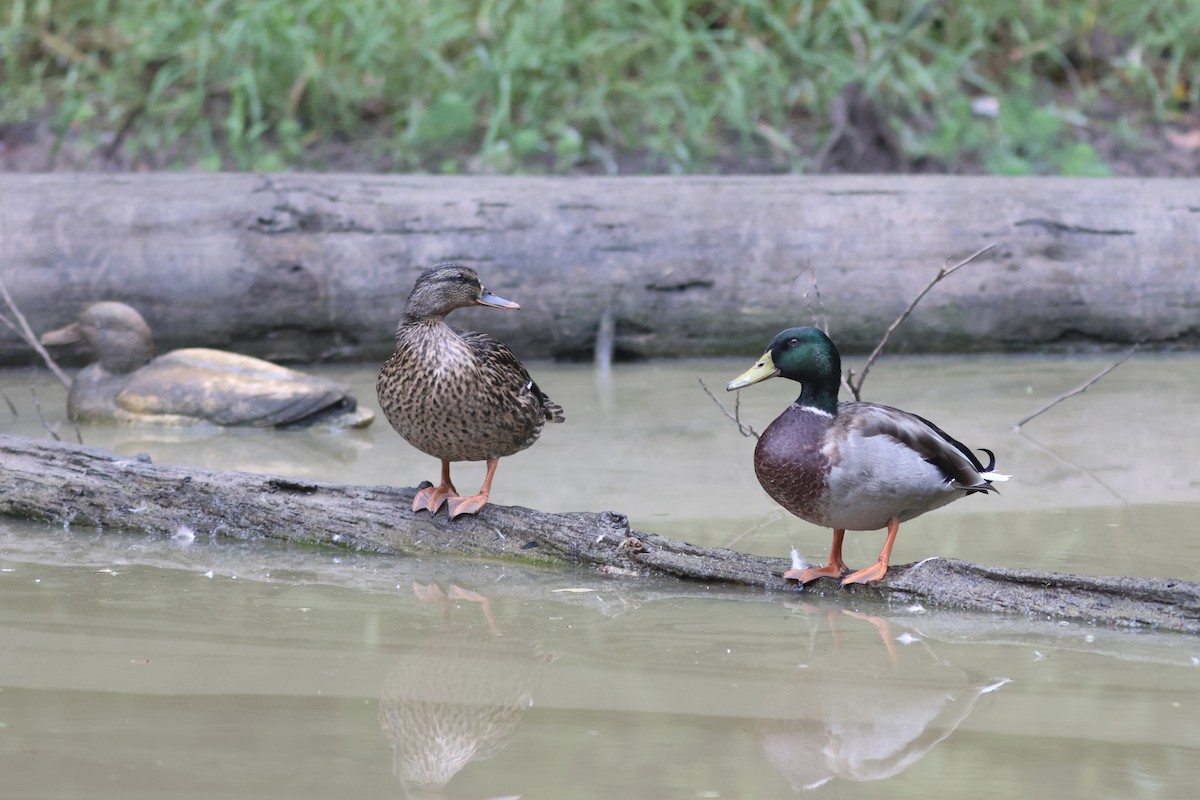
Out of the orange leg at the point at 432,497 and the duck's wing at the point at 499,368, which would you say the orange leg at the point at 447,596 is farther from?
the duck's wing at the point at 499,368

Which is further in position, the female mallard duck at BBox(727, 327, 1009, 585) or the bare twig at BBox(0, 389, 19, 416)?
the bare twig at BBox(0, 389, 19, 416)

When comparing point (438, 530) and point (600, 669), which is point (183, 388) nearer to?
point (438, 530)

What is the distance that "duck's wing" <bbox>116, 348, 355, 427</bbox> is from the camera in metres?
6.15

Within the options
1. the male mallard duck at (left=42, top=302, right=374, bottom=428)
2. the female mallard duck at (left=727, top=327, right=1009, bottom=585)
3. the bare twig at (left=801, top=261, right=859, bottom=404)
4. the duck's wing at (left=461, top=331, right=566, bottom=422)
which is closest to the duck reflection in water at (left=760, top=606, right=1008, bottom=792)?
the female mallard duck at (left=727, top=327, right=1009, bottom=585)

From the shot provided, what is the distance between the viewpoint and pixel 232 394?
6.20 metres

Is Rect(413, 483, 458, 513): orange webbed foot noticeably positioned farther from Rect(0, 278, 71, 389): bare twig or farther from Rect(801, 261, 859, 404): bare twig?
Rect(0, 278, 71, 389): bare twig

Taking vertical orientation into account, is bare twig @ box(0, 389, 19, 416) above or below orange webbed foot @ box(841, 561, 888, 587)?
below

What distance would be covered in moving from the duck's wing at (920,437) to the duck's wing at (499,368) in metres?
0.95

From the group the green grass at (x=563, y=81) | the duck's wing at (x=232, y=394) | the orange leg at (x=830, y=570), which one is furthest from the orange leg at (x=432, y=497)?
the green grass at (x=563, y=81)

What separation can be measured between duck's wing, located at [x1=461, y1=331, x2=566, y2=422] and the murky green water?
0.53 metres

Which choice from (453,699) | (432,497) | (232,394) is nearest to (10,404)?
(232,394)

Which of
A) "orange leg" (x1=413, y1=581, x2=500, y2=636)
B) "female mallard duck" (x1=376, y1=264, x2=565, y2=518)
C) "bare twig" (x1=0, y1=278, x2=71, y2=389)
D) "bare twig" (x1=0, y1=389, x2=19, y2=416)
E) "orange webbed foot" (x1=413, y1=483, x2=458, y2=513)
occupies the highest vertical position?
"female mallard duck" (x1=376, y1=264, x2=565, y2=518)

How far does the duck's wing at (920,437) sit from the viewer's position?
381 centimetres

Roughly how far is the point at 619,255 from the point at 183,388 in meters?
2.26
